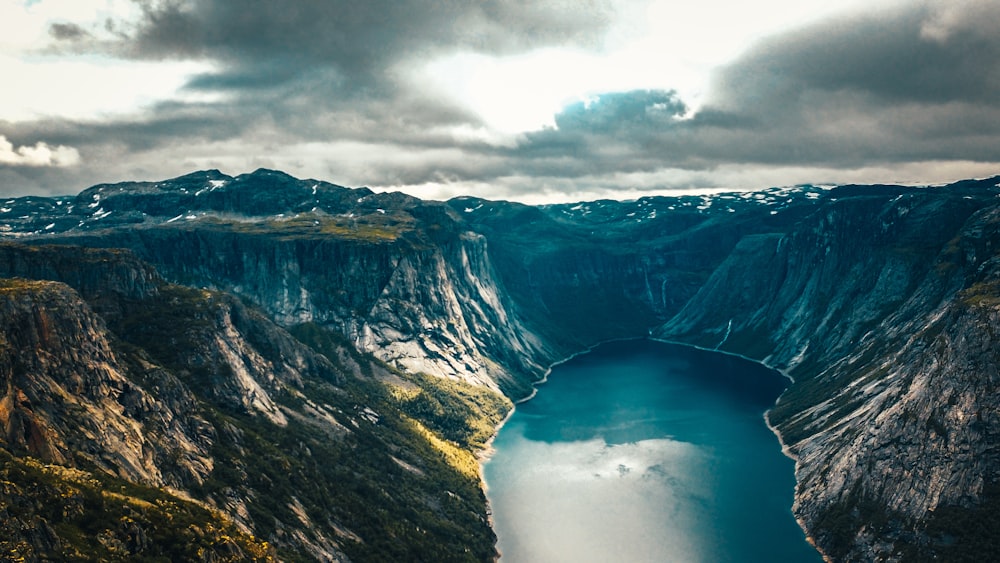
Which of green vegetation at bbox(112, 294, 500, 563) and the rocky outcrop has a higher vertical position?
the rocky outcrop

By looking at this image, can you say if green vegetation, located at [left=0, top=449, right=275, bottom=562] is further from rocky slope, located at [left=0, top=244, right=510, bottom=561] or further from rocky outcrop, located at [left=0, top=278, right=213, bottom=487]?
rocky outcrop, located at [left=0, top=278, right=213, bottom=487]

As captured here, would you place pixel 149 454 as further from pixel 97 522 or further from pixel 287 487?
pixel 287 487

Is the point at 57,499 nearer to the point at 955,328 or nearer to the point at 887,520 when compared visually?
the point at 887,520

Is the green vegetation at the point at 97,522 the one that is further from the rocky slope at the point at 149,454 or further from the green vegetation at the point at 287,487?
the green vegetation at the point at 287,487

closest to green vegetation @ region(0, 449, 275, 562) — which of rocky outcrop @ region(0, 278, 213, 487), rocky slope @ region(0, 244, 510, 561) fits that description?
rocky slope @ region(0, 244, 510, 561)

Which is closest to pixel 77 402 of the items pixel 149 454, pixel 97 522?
pixel 149 454

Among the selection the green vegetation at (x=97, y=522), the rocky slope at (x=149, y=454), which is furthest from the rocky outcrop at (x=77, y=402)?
the green vegetation at (x=97, y=522)

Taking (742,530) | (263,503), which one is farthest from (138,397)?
(742,530)

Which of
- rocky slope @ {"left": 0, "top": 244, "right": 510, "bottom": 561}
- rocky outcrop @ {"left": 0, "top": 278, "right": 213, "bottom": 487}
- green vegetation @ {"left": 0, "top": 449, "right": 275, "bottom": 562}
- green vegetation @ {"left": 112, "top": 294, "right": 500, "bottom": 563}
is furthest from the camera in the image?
green vegetation @ {"left": 112, "top": 294, "right": 500, "bottom": 563}
